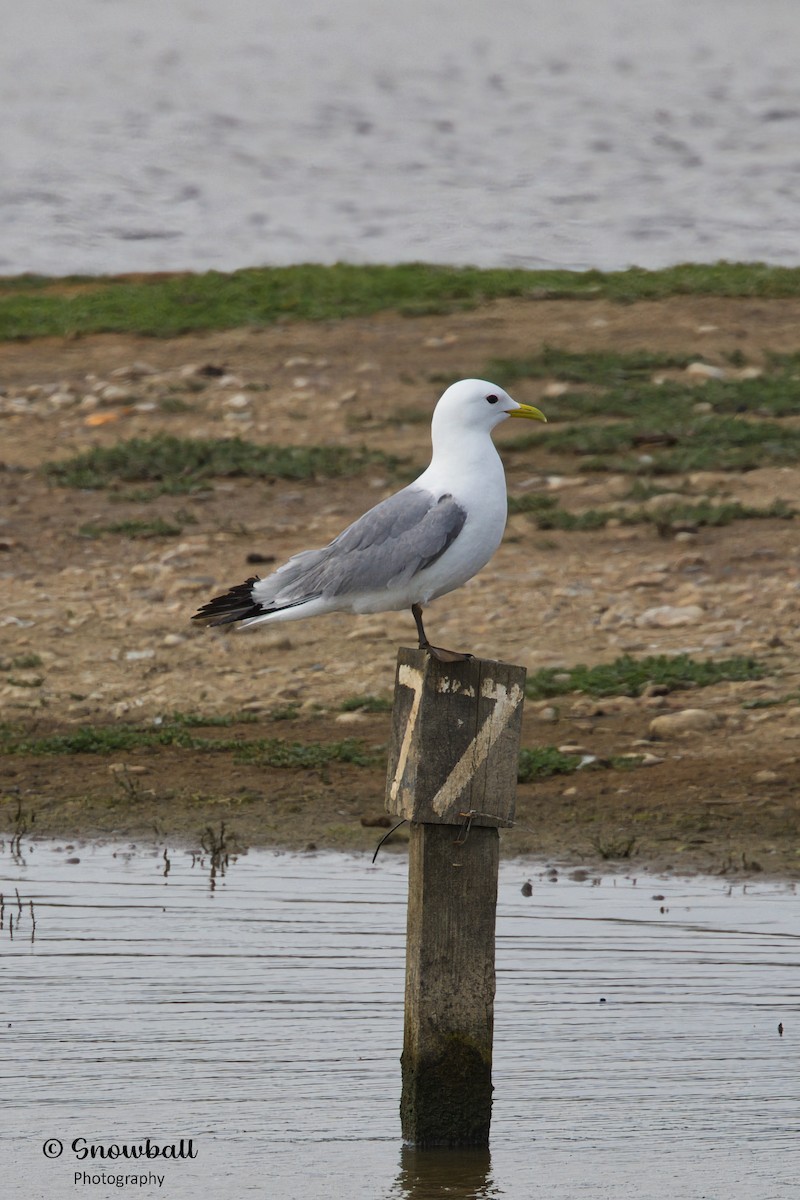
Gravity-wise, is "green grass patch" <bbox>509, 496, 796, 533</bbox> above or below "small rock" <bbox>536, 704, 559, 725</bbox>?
above

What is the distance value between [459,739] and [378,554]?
0.84 metres

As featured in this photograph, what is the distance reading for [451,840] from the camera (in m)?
6.00

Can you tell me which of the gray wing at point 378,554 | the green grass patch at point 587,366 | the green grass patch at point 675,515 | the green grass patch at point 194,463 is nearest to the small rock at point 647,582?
the green grass patch at point 675,515

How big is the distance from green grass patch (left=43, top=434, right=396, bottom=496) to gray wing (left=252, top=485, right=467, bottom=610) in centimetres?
909

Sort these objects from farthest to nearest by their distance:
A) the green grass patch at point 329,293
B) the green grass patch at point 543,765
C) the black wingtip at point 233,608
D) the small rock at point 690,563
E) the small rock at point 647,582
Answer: the green grass patch at point 329,293
the small rock at point 690,563
the small rock at point 647,582
the green grass patch at point 543,765
the black wingtip at point 233,608

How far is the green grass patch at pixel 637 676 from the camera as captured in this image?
11234 millimetres

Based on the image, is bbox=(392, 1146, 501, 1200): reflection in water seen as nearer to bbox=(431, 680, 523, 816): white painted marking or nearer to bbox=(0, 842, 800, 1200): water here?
bbox=(0, 842, 800, 1200): water

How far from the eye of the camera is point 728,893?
29.2 feet

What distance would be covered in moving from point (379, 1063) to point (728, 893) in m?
2.35

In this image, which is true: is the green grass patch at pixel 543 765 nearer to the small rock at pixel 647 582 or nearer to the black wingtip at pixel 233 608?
the small rock at pixel 647 582

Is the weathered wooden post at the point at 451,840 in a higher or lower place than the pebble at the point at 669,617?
lower

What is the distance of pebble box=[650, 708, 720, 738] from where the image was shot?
10664 millimetres

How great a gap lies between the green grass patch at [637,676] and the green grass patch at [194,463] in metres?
4.80

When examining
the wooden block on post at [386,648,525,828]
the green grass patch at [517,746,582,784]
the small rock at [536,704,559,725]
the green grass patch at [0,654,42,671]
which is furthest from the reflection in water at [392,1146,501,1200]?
the green grass patch at [0,654,42,671]
